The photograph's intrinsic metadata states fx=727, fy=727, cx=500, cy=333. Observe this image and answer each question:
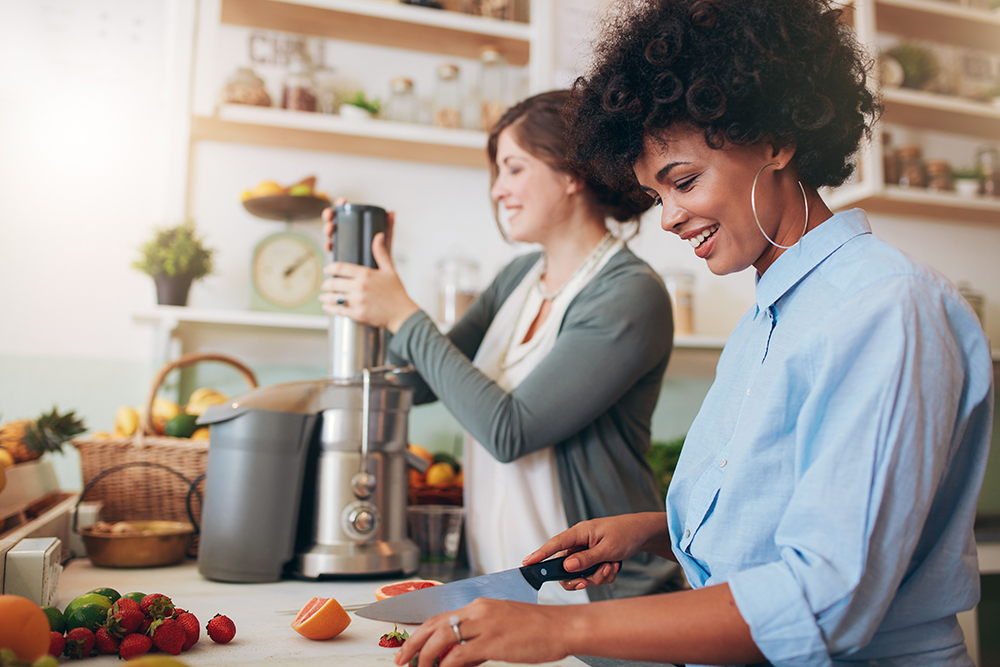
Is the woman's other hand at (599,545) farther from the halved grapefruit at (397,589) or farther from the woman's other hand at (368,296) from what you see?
the woman's other hand at (368,296)

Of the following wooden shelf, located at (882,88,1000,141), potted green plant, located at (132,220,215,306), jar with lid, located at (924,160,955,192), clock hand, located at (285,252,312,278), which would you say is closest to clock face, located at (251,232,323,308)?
clock hand, located at (285,252,312,278)

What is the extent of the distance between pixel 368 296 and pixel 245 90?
0.93 meters

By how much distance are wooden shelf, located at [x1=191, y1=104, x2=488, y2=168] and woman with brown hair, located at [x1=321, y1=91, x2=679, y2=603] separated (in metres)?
0.56

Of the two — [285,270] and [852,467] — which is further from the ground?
[285,270]

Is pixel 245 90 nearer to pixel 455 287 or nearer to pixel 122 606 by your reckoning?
pixel 455 287

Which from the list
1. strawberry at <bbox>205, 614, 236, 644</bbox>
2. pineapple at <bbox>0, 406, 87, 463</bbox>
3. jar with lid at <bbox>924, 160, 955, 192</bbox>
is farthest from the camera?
jar with lid at <bbox>924, 160, 955, 192</bbox>

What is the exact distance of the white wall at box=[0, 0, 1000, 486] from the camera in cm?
185

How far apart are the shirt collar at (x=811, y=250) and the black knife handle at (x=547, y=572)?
35 cm

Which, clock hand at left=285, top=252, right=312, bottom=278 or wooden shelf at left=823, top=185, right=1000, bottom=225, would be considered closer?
clock hand at left=285, top=252, right=312, bottom=278

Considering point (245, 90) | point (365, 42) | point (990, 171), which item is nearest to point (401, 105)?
point (365, 42)

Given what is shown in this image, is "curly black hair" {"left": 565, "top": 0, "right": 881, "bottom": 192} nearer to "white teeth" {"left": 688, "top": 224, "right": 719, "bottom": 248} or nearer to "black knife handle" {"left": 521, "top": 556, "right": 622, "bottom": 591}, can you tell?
"white teeth" {"left": 688, "top": 224, "right": 719, "bottom": 248}

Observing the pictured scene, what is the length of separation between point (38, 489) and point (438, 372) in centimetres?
71

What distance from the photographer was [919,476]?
0.53m

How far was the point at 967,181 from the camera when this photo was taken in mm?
2350
